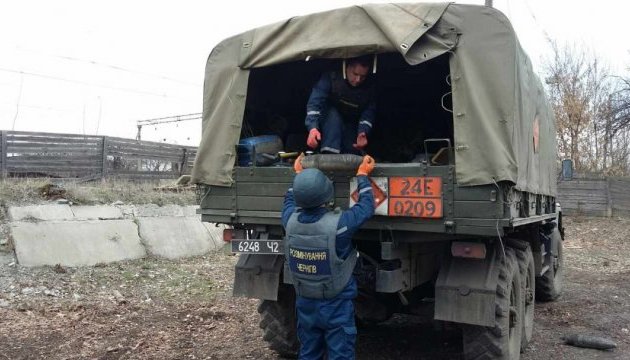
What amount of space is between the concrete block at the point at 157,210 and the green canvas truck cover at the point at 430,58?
536 cm

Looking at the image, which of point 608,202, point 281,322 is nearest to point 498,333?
point 281,322

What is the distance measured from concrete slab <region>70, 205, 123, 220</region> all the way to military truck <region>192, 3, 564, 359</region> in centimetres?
439

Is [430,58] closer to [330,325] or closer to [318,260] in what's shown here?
[318,260]

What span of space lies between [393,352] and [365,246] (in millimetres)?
1349

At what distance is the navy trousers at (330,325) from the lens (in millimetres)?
3723

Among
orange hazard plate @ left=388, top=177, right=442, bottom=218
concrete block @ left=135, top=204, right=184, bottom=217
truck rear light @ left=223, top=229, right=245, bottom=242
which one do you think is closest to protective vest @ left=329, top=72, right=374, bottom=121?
orange hazard plate @ left=388, top=177, right=442, bottom=218

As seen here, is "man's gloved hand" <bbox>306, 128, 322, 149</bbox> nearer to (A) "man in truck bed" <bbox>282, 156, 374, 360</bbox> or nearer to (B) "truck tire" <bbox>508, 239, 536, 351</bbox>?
(A) "man in truck bed" <bbox>282, 156, 374, 360</bbox>

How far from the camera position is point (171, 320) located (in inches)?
250

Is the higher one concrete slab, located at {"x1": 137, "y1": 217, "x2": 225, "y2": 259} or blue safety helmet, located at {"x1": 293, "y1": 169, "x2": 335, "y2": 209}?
blue safety helmet, located at {"x1": 293, "y1": 169, "x2": 335, "y2": 209}

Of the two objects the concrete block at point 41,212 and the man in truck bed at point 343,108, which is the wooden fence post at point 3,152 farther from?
the man in truck bed at point 343,108

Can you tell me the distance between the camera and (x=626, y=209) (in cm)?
1697

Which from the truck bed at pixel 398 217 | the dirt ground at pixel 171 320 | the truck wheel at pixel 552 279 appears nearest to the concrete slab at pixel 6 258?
the dirt ground at pixel 171 320

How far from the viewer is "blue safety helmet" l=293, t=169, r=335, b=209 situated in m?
3.62

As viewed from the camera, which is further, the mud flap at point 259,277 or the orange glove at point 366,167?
the mud flap at point 259,277
